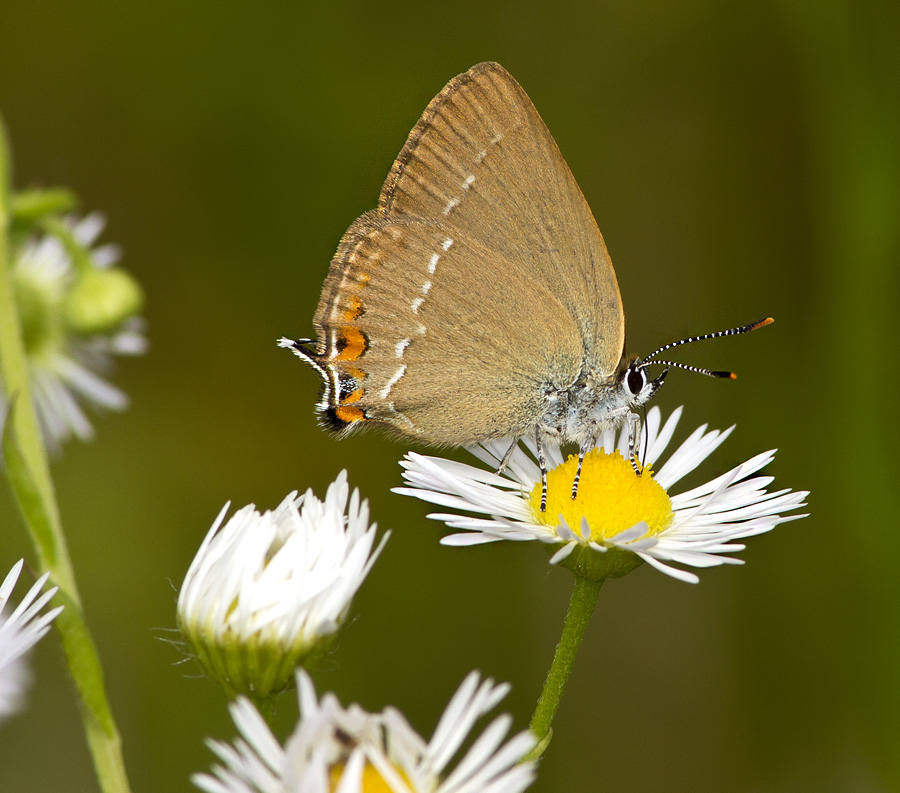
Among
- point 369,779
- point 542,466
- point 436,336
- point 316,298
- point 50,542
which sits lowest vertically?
point 369,779

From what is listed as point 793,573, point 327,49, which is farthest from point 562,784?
point 327,49

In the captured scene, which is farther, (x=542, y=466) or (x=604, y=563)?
(x=542, y=466)

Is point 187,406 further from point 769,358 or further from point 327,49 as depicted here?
point 769,358

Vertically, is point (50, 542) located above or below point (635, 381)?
below

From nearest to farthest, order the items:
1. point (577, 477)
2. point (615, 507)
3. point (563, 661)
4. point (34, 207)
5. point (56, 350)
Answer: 1. point (563, 661)
2. point (34, 207)
3. point (615, 507)
4. point (577, 477)
5. point (56, 350)

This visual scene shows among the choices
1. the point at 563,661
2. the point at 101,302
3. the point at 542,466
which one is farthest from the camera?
the point at 101,302

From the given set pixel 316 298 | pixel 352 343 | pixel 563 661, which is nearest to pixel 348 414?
pixel 352 343

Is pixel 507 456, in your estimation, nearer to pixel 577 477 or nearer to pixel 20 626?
pixel 577 477
